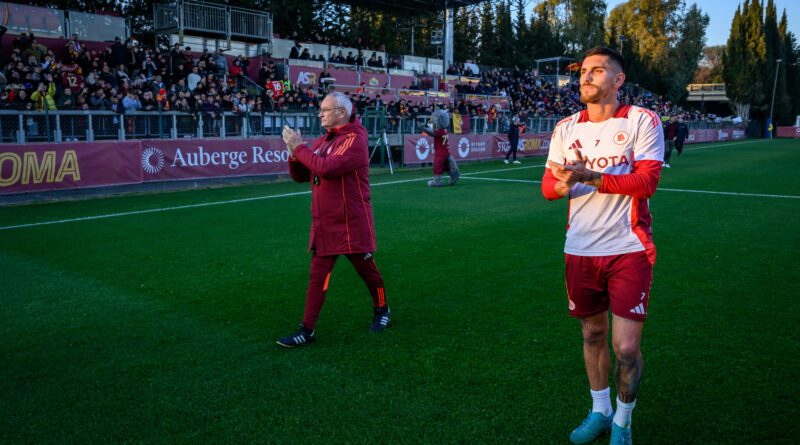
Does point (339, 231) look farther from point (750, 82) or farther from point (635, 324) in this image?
point (750, 82)

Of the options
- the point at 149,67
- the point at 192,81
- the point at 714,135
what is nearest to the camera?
the point at 149,67

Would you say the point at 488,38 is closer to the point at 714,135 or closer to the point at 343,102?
the point at 714,135

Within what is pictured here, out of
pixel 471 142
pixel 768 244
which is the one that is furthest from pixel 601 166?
pixel 471 142

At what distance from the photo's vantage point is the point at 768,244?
882cm

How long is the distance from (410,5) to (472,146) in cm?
1906

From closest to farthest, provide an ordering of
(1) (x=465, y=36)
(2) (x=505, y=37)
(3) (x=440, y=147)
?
(3) (x=440, y=147), (1) (x=465, y=36), (2) (x=505, y=37)

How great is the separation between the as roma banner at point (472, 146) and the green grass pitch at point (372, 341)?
13.4 meters

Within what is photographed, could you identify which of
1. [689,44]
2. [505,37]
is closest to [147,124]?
[505,37]

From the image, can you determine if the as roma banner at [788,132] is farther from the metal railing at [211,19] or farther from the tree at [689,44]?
the metal railing at [211,19]

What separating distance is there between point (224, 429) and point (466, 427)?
1.43 metres

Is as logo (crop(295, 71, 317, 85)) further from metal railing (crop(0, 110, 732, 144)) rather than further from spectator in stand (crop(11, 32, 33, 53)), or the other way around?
spectator in stand (crop(11, 32, 33, 53))

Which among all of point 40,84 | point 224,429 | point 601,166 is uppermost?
point 40,84

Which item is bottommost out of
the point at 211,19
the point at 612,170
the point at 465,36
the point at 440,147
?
the point at 440,147

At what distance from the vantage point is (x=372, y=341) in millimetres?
5035
